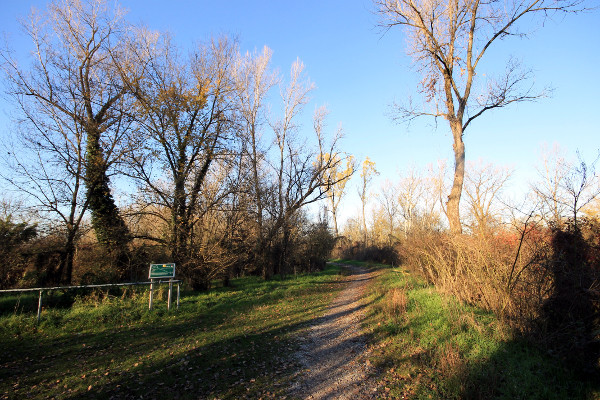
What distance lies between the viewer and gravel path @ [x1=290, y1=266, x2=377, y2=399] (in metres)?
4.86

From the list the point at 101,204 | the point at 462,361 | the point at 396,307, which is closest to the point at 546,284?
the point at 462,361

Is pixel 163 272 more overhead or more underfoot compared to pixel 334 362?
more overhead

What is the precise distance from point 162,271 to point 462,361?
9.48 metres

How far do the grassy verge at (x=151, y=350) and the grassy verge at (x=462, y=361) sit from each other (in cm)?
204

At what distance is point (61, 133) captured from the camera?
14.8m

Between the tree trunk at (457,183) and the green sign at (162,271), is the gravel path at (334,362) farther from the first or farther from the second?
the green sign at (162,271)

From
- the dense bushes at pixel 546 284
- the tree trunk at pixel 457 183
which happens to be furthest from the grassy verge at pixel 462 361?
the tree trunk at pixel 457 183

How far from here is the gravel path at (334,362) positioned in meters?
4.86

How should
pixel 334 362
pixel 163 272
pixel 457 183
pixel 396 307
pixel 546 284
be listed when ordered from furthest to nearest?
pixel 457 183, pixel 163 272, pixel 396 307, pixel 334 362, pixel 546 284

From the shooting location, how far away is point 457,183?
11859 mm

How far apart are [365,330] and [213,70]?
1439cm

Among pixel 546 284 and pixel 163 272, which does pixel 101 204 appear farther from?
pixel 546 284

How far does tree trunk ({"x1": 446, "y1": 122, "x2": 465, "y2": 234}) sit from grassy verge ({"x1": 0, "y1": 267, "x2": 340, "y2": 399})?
229 inches

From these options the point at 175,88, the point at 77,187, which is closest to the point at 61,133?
the point at 77,187
